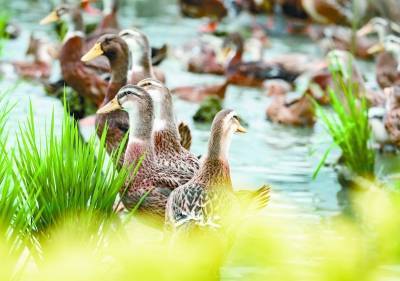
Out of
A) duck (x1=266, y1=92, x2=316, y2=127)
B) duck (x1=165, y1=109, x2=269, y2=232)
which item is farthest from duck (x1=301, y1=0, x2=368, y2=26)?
duck (x1=165, y1=109, x2=269, y2=232)

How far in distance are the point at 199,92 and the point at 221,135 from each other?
7207 millimetres

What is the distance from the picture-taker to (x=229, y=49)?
1524 centimetres

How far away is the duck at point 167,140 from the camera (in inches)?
229

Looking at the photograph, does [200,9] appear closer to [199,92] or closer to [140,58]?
[199,92]

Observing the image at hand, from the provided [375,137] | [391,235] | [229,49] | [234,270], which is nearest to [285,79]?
[229,49]

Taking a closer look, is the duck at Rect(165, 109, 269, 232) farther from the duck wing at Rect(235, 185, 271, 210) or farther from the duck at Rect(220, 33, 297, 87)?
the duck at Rect(220, 33, 297, 87)

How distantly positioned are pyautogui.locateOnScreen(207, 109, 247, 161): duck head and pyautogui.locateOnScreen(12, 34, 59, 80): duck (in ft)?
26.3

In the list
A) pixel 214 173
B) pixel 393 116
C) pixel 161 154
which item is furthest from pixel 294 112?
pixel 214 173

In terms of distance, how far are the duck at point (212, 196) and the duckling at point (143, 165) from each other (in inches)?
13.7

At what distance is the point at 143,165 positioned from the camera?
5695 mm

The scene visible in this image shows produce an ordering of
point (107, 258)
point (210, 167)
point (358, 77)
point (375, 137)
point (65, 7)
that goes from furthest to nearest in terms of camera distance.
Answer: point (65, 7) → point (358, 77) → point (375, 137) → point (210, 167) → point (107, 258)

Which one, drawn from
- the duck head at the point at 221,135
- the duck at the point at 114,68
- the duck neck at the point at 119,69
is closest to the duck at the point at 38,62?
the duck at the point at 114,68

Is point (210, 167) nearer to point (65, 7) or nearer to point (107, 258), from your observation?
point (107, 258)

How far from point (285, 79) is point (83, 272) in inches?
495
